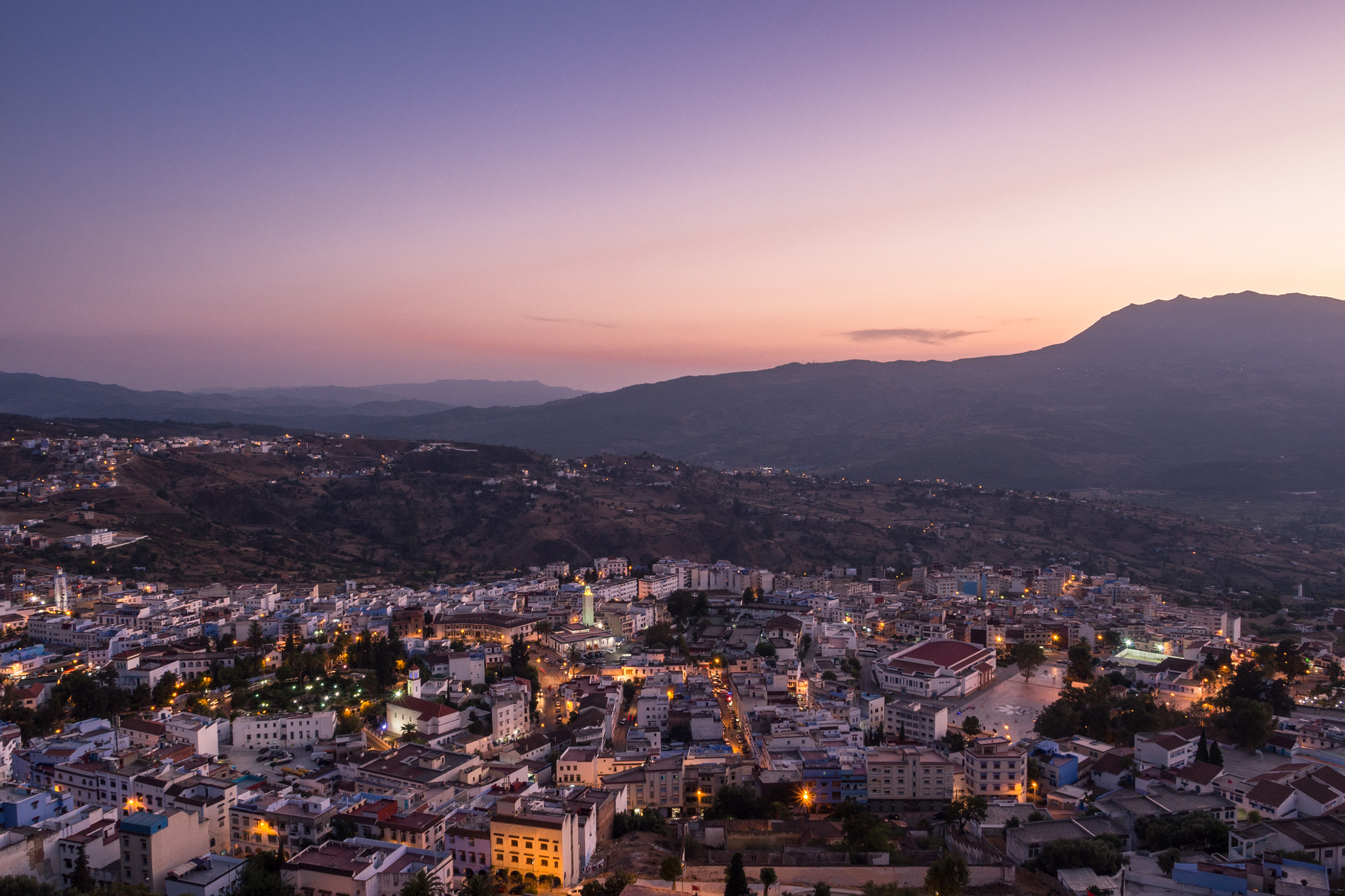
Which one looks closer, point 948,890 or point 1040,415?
point 948,890

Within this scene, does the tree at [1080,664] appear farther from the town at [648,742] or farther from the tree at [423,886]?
the tree at [423,886]

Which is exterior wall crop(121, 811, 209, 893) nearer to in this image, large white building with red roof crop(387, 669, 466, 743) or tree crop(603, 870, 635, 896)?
tree crop(603, 870, 635, 896)

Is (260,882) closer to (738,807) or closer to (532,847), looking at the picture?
(532,847)

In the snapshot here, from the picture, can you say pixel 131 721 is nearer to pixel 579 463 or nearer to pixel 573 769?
pixel 573 769

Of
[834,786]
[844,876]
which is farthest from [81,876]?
[834,786]

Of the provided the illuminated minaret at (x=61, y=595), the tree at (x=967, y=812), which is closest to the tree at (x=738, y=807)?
the tree at (x=967, y=812)

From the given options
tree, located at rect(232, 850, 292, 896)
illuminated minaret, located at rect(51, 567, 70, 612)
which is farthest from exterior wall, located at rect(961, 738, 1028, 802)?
illuminated minaret, located at rect(51, 567, 70, 612)

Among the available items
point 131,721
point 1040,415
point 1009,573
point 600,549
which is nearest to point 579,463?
point 600,549

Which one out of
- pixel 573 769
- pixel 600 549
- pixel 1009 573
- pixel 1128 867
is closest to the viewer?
pixel 1128 867
